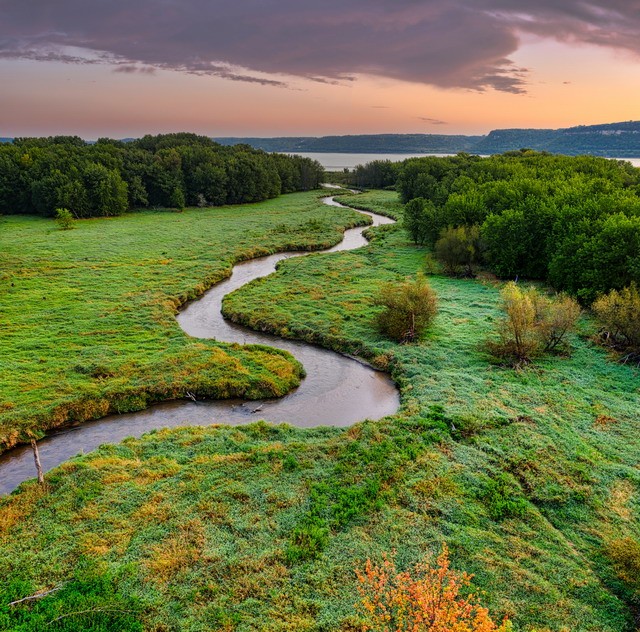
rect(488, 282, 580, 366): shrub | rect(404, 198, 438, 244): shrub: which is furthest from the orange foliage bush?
rect(404, 198, 438, 244): shrub

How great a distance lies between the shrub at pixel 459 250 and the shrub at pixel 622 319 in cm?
2254

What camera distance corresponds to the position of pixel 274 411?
2803 cm

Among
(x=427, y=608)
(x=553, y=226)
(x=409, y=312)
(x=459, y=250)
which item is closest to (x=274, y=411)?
(x=409, y=312)

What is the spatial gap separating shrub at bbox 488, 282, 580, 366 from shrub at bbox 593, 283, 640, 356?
2750 mm

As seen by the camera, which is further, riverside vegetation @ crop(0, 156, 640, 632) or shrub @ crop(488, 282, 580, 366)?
shrub @ crop(488, 282, 580, 366)

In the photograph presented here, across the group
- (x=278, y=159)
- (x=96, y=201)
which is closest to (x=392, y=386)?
(x=96, y=201)

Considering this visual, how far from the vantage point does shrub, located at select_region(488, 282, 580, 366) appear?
100.0 feet

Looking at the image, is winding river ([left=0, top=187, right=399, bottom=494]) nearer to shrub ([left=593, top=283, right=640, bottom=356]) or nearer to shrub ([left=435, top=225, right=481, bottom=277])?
shrub ([left=593, top=283, right=640, bottom=356])

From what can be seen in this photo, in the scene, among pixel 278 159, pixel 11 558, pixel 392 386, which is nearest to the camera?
pixel 11 558

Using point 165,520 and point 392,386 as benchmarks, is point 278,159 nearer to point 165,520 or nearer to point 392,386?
point 392,386

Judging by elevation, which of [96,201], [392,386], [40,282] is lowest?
[392,386]

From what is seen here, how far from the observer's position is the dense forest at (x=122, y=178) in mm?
92438

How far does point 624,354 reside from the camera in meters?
31.5

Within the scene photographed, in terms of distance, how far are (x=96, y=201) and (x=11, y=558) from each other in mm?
92800
